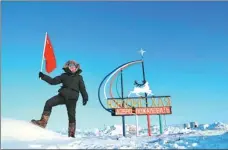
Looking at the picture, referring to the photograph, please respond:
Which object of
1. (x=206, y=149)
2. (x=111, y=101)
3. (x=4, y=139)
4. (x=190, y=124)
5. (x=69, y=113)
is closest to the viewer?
(x=206, y=149)

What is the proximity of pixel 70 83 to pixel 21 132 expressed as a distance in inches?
84.2

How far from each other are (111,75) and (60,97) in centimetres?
943

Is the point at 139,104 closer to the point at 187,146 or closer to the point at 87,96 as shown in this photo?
the point at 87,96

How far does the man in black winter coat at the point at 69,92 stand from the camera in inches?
306

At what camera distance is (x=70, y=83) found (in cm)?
797

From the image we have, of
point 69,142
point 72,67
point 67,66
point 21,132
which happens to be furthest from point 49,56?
point 69,142

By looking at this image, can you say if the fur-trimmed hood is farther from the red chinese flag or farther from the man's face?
the red chinese flag

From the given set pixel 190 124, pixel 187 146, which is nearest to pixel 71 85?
pixel 187 146

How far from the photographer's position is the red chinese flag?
8.80 m

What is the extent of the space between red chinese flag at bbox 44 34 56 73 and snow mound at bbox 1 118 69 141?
96.0 inches

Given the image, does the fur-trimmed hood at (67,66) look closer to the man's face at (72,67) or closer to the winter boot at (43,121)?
the man's face at (72,67)

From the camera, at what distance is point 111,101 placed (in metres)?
16.8

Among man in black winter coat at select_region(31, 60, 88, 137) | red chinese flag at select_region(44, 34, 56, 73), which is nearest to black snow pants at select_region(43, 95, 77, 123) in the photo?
man in black winter coat at select_region(31, 60, 88, 137)

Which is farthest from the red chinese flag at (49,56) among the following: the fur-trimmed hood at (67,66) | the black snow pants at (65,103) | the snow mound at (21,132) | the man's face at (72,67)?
the snow mound at (21,132)
